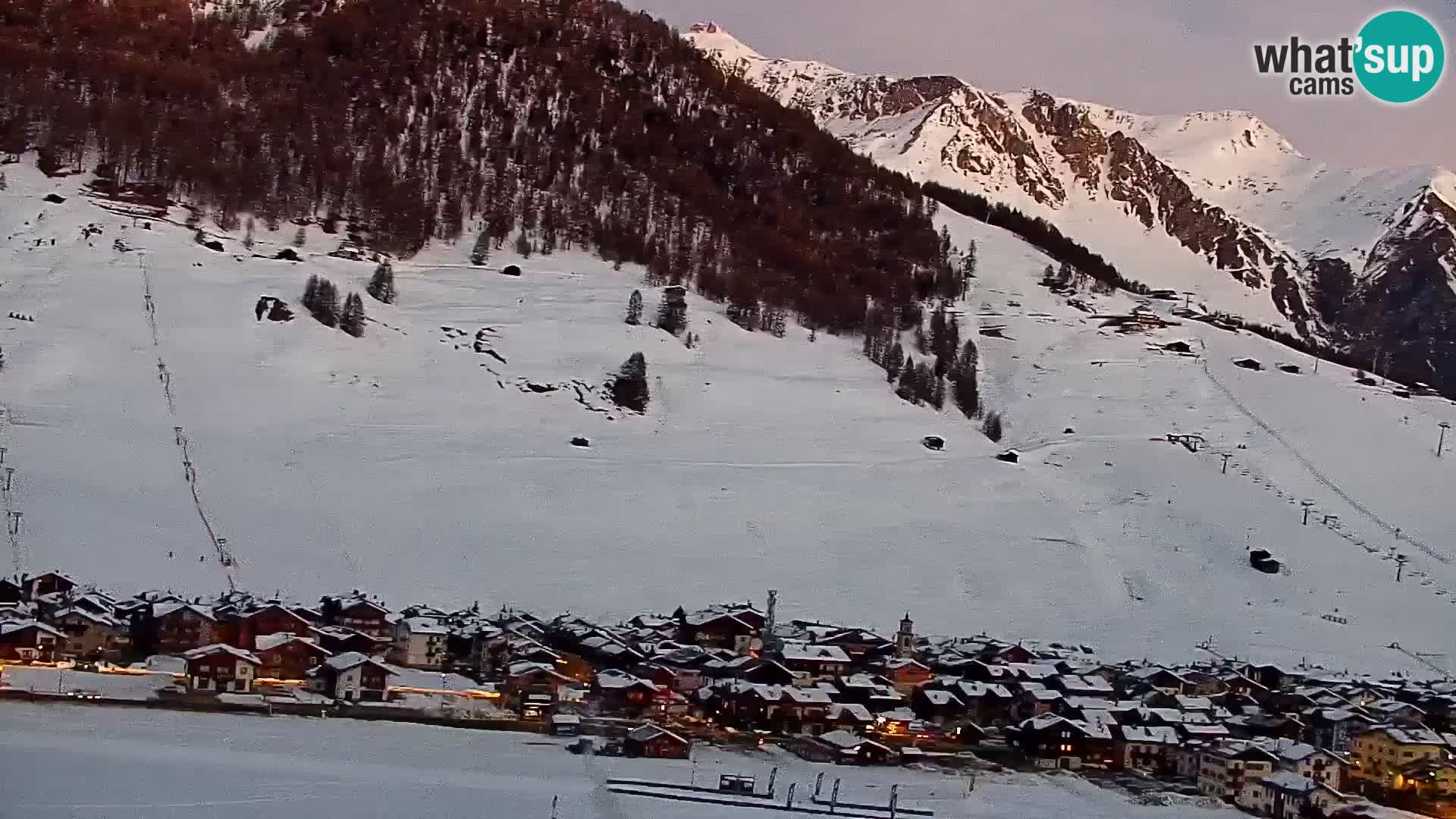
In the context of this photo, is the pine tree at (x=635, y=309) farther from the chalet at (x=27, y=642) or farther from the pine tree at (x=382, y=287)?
the chalet at (x=27, y=642)

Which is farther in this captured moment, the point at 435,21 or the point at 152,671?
the point at 435,21

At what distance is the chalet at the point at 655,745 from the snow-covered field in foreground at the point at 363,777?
279 millimetres

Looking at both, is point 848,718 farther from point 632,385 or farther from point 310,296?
point 310,296

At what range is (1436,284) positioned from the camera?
136 meters

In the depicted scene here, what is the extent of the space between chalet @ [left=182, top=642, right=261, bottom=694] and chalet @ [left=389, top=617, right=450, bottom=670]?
3.52m

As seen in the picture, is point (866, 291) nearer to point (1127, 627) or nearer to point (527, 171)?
point (527, 171)

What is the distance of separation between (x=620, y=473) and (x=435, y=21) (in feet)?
145

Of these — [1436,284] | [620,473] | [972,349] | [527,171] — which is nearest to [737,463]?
[620,473]

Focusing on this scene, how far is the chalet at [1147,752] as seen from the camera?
1662 cm

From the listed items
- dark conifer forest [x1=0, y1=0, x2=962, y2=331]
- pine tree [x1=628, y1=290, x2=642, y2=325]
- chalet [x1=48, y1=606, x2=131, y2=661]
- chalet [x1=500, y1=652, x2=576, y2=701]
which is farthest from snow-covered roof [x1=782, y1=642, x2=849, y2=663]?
dark conifer forest [x1=0, y1=0, x2=962, y2=331]

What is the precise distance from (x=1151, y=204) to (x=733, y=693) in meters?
135

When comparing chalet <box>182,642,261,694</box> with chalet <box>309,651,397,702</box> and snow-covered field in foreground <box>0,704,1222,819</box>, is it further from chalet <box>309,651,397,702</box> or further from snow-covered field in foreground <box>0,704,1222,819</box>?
snow-covered field in foreground <box>0,704,1222,819</box>

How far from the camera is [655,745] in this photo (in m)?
14.4

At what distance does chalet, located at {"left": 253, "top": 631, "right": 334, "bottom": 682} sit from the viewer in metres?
17.1
